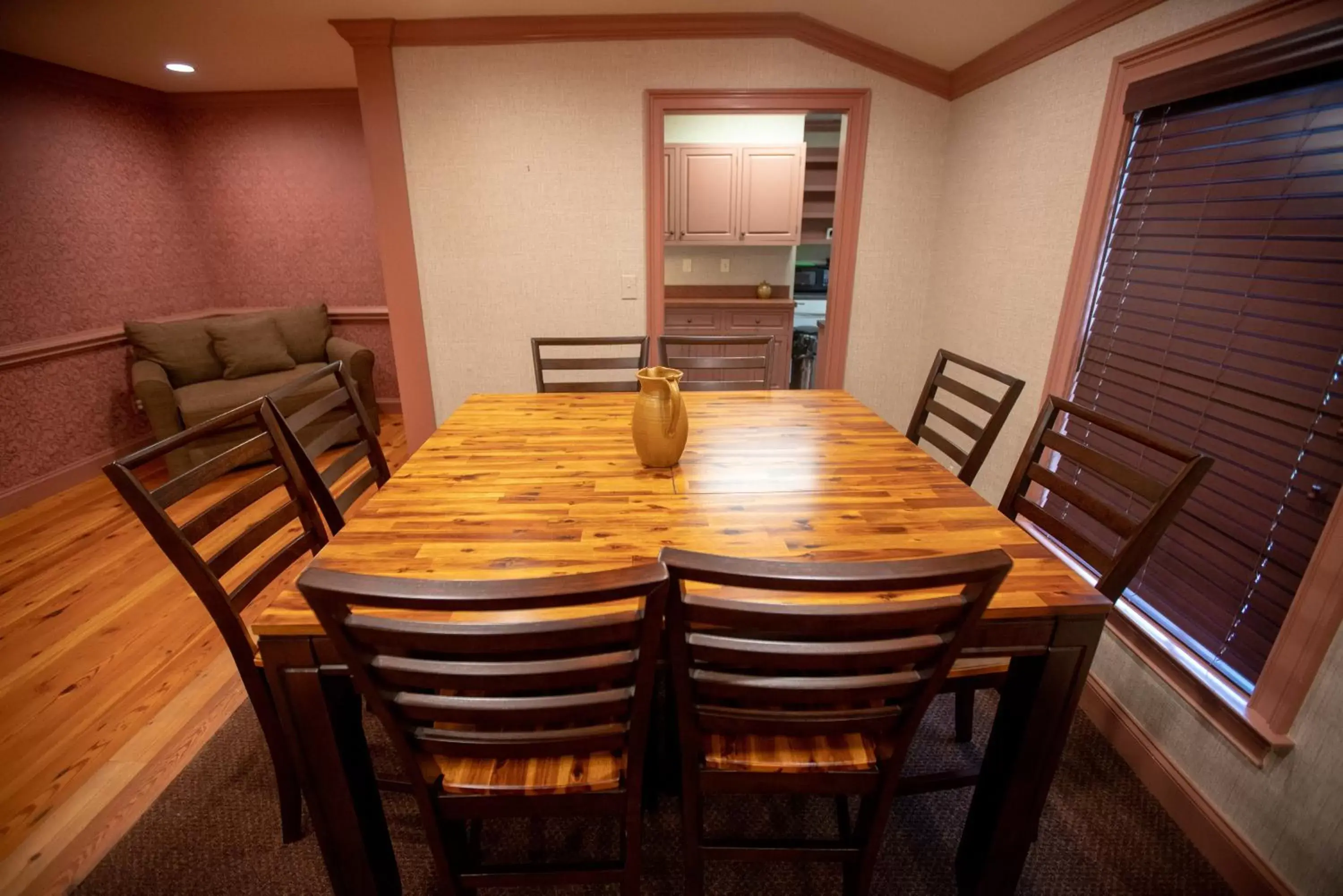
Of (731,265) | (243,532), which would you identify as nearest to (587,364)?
(243,532)

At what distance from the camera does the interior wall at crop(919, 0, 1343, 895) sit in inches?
45.9

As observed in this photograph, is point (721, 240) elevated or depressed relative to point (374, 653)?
elevated

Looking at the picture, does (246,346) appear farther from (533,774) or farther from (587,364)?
(533,774)

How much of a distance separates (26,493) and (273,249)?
7.27 ft

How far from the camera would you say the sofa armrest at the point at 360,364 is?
12.7 ft

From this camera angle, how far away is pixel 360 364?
3906 millimetres

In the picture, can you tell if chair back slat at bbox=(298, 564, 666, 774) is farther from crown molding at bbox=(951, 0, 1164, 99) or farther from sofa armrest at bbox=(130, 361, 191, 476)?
sofa armrest at bbox=(130, 361, 191, 476)

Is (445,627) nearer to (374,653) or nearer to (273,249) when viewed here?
(374,653)

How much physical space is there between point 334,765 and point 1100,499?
1.72 m

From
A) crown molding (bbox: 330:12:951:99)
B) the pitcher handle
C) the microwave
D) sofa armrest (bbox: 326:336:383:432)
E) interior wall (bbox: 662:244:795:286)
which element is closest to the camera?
the pitcher handle

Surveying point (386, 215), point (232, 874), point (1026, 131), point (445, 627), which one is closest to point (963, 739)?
point (445, 627)

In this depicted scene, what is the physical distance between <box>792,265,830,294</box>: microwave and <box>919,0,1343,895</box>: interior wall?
101 inches

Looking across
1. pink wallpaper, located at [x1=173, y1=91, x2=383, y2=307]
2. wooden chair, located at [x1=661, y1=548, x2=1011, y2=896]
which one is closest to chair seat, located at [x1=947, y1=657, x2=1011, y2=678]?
wooden chair, located at [x1=661, y1=548, x2=1011, y2=896]

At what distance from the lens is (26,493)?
9.94 feet
